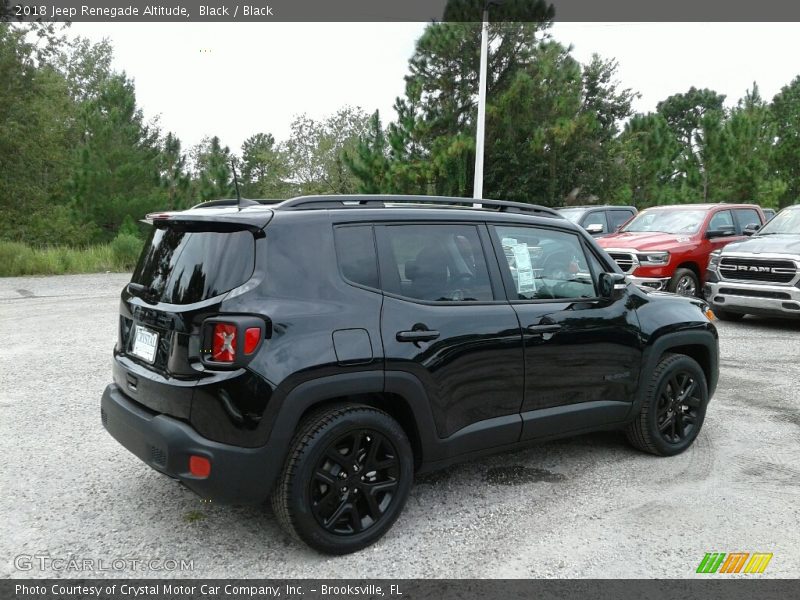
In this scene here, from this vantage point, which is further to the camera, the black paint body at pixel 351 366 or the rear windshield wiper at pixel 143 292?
the rear windshield wiper at pixel 143 292

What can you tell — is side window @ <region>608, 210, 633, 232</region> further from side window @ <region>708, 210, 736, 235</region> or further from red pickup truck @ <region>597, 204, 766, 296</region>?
side window @ <region>708, 210, 736, 235</region>

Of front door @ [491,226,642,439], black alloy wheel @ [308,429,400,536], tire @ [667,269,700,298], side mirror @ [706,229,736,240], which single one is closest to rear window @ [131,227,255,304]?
black alloy wheel @ [308,429,400,536]

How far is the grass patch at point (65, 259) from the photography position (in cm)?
1734

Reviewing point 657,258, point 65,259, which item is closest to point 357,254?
point 657,258

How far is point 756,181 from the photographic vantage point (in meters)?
30.5

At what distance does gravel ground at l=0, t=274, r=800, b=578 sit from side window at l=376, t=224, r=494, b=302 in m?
1.25

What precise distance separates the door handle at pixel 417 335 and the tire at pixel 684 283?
9061mm

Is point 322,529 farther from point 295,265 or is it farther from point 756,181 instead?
point 756,181

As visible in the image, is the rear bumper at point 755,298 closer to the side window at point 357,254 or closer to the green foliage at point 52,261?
the side window at point 357,254

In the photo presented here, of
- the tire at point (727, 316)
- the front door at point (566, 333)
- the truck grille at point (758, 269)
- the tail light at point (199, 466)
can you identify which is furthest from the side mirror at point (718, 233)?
the tail light at point (199, 466)

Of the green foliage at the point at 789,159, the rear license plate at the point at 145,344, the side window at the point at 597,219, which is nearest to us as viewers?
the rear license plate at the point at 145,344

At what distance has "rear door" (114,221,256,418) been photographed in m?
3.18

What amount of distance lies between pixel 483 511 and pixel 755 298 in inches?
306

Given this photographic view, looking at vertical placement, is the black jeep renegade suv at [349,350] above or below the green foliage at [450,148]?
below
